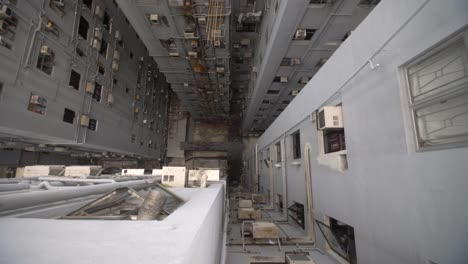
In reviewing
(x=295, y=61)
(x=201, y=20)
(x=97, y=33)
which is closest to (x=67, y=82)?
(x=97, y=33)

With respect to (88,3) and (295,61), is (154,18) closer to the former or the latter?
(88,3)

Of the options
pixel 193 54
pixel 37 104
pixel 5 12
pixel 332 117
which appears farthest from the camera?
pixel 193 54

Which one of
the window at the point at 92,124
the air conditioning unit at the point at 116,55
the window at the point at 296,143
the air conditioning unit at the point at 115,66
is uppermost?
the air conditioning unit at the point at 116,55

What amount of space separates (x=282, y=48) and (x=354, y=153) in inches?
210

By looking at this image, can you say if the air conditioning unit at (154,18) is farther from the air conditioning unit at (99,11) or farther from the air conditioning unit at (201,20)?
the air conditioning unit at (99,11)

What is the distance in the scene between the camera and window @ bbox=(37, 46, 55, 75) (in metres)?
6.12

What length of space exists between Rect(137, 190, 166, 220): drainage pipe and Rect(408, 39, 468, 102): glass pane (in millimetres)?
2905

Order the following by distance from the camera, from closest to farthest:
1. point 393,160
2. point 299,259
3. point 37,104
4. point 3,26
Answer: point 393,160, point 299,259, point 3,26, point 37,104

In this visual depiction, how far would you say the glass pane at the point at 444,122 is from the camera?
5.68ft

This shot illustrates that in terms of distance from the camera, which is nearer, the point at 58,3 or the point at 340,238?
the point at 340,238

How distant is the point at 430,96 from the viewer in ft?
6.47

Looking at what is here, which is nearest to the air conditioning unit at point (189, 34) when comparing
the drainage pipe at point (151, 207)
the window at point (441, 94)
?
the drainage pipe at point (151, 207)

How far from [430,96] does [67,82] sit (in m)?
9.41

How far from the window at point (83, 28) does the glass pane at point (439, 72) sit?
10093 millimetres
